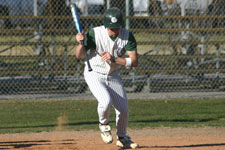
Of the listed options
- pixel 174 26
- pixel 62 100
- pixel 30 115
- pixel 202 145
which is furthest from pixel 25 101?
pixel 202 145

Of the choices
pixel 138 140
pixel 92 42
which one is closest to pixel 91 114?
pixel 138 140

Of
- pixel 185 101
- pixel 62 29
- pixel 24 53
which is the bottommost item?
pixel 185 101

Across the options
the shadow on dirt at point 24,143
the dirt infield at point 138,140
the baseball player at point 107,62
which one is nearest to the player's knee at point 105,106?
the baseball player at point 107,62

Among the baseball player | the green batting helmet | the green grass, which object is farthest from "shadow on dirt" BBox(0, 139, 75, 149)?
the green batting helmet

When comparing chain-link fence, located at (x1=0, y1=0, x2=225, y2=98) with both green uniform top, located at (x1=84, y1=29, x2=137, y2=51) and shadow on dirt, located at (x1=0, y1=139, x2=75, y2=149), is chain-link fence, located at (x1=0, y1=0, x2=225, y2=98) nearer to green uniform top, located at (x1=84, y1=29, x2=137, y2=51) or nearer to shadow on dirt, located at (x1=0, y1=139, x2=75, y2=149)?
shadow on dirt, located at (x1=0, y1=139, x2=75, y2=149)

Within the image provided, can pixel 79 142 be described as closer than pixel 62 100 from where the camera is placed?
Yes

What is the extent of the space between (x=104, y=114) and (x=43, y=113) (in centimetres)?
413

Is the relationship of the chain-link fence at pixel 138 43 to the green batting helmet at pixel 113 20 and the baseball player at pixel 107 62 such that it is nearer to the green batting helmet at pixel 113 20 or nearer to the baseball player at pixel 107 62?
the baseball player at pixel 107 62

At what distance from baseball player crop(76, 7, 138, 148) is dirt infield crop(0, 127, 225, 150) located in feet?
2.56

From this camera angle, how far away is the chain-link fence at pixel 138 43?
38.7 feet

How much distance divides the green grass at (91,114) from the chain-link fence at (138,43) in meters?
0.97

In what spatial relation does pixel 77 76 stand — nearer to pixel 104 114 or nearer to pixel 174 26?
pixel 174 26

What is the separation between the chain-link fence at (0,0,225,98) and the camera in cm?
1178

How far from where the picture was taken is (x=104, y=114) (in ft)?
19.6
